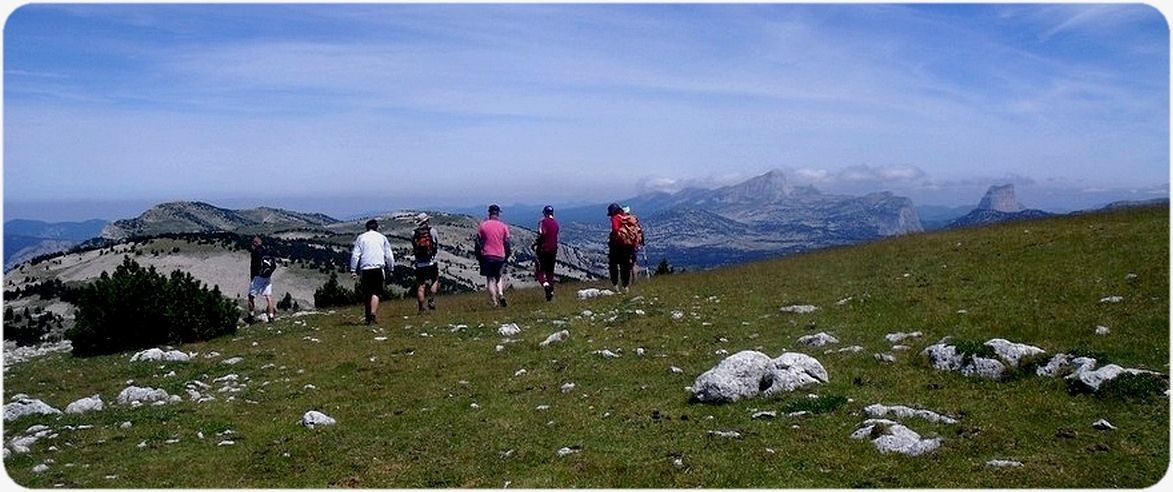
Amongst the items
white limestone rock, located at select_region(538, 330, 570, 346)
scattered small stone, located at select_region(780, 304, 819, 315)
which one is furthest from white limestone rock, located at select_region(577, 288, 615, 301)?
white limestone rock, located at select_region(538, 330, 570, 346)

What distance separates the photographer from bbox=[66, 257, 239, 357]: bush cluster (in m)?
20.7

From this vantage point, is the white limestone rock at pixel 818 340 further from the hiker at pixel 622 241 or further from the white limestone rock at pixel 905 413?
the hiker at pixel 622 241

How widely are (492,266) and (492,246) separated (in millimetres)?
646

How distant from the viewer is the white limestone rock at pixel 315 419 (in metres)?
11.3

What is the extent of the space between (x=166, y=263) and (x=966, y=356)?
556 ft

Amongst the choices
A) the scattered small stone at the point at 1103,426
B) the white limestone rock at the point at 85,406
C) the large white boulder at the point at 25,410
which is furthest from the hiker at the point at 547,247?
the scattered small stone at the point at 1103,426

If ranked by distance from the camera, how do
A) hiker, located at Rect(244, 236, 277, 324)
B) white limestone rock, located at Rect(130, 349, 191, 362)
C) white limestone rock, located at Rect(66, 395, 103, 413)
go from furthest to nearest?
1. hiker, located at Rect(244, 236, 277, 324)
2. white limestone rock, located at Rect(130, 349, 191, 362)
3. white limestone rock, located at Rect(66, 395, 103, 413)

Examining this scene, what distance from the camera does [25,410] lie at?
40.3 feet

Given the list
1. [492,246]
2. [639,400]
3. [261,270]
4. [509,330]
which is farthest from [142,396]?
[261,270]

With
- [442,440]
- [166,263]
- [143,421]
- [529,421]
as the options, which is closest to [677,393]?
[529,421]

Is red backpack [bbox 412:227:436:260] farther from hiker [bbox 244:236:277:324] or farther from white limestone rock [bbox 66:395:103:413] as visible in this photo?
white limestone rock [bbox 66:395:103:413]

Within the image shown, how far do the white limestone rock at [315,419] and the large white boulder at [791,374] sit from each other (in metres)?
5.98

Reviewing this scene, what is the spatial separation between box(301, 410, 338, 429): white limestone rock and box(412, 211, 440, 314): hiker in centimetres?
1110

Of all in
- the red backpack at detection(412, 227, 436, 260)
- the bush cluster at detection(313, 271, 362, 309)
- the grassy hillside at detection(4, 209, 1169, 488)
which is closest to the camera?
the grassy hillside at detection(4, 209, 1169, 488)
